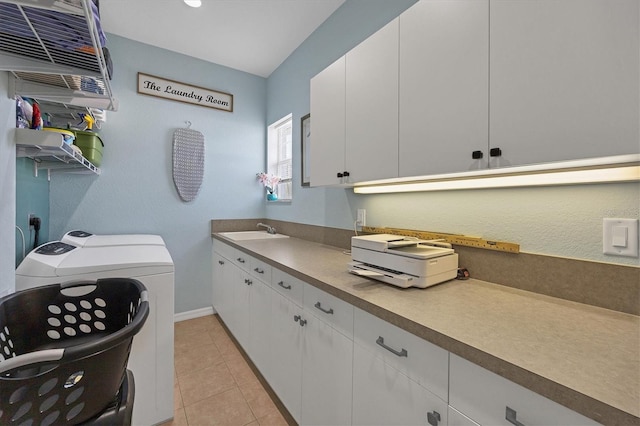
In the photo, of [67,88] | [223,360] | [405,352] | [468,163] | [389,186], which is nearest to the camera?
[405,352]

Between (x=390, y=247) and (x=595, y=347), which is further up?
(x=390, y=247)

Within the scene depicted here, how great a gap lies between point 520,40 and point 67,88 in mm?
1820

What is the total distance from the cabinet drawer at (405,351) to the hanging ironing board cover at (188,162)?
2577 millimetres

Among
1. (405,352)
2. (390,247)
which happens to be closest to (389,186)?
(390,247)

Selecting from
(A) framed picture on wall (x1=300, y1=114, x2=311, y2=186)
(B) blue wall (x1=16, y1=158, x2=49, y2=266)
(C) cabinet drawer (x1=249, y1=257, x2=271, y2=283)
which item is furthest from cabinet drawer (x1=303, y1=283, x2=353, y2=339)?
(B) blue wall (x1=16, y1=158, x2=49, y2=266)

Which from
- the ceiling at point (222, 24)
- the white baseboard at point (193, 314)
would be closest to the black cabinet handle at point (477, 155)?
the ceiling at point (222, 24)

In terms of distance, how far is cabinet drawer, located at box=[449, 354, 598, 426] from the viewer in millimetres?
554

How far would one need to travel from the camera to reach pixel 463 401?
27.7 inches

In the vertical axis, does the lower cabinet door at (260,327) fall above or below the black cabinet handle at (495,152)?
below

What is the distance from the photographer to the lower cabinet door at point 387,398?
79 centimetres

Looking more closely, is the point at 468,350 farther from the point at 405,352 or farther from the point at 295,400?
the point at 295,400

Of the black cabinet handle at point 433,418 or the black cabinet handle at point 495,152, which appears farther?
the black cabinet handle at point 495,152

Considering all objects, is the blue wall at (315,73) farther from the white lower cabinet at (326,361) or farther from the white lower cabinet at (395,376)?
the white lower cabinet at (395,376)

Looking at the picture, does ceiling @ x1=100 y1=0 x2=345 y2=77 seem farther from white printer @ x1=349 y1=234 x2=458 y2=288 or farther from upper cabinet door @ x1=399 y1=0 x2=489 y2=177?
white printer @ x1=349 y1=234 x2=458 y2=288
